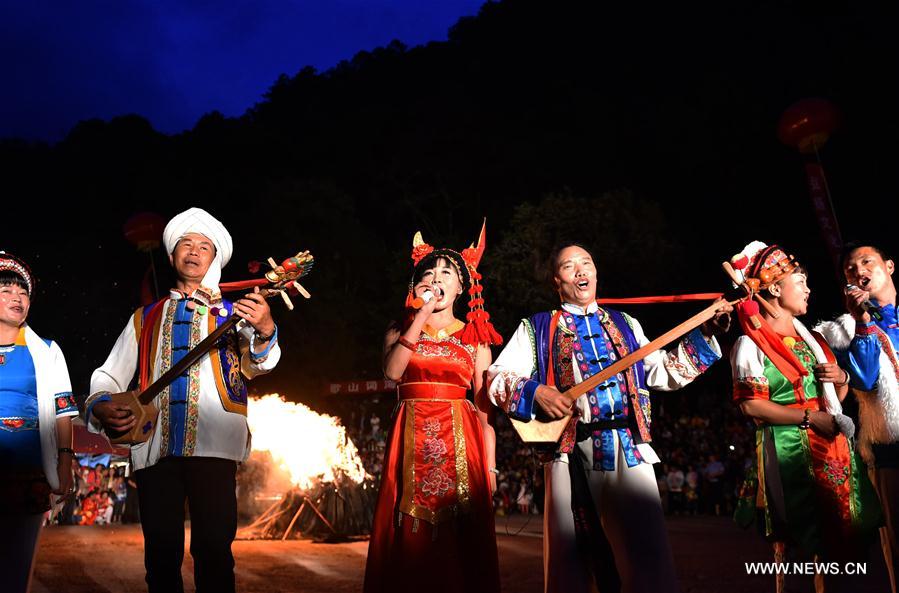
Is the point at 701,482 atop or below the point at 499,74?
below

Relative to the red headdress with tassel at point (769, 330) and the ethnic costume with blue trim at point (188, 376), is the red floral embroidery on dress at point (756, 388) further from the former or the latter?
the ethnic costume with blue trim at point (188, 376)

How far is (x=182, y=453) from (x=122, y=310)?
101ft

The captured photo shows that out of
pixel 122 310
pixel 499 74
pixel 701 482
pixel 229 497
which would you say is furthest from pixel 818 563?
pixel 499 74

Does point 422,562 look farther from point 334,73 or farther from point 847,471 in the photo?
point 334,73

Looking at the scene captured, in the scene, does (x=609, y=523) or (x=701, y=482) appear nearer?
(x=609, y=523)

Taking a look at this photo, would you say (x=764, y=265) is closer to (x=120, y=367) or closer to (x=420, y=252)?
(x=420, y=252)

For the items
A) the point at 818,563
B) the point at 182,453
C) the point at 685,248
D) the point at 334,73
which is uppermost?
the point at 334,73

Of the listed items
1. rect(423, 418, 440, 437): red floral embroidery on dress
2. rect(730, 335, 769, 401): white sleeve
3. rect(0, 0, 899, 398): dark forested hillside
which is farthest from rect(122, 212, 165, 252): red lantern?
rect(0, 0, 899, 398): dark forested hillside

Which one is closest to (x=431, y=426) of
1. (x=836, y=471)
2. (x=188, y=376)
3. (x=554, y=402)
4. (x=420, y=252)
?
(x=554, y=402)

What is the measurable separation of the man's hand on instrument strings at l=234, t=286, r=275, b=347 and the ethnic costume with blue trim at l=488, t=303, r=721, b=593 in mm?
1262

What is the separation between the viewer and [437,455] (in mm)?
4973

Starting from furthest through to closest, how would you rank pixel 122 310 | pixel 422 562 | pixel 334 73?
pixel 334 73
pixel 122 310
pixel 422 562

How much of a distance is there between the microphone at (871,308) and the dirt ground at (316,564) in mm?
2120

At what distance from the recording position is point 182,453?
4242 millimetres
